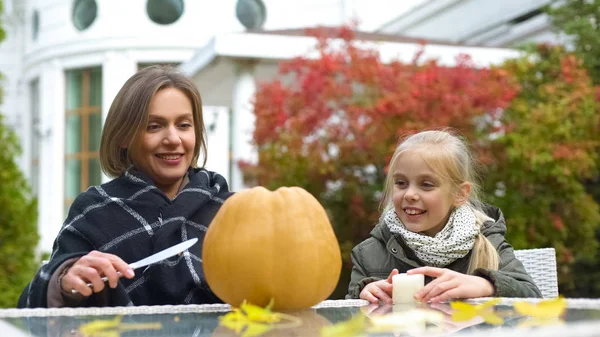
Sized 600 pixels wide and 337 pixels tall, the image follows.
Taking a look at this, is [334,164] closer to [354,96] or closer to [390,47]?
[354,96]

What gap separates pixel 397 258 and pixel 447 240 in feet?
0.63

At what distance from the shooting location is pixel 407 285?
Answer: 6.37 ft

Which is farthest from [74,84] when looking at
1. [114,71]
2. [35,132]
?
[35,132]

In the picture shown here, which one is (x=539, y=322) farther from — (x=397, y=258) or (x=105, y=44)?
(x=105, y=44)

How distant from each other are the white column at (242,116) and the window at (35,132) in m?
8.52

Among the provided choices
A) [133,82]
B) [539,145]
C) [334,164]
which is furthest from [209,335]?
[539,145]

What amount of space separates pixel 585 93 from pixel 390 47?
2.53 meters

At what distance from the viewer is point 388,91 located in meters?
9.06

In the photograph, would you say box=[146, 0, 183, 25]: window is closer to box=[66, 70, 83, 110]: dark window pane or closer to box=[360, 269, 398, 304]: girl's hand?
box=[66, 70, 83, 110]: dark window pane

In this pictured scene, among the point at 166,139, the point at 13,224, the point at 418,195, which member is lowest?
the point at 13,224

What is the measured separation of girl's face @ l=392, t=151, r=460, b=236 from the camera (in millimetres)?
2623

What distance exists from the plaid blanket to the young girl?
47 cm

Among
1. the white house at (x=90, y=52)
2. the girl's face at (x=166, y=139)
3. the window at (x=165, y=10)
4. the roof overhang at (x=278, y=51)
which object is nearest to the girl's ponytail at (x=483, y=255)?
the girl's face at (x=166, y=139)

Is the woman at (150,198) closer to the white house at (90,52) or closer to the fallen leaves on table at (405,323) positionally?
the fallen leaves on table at (405,323)
